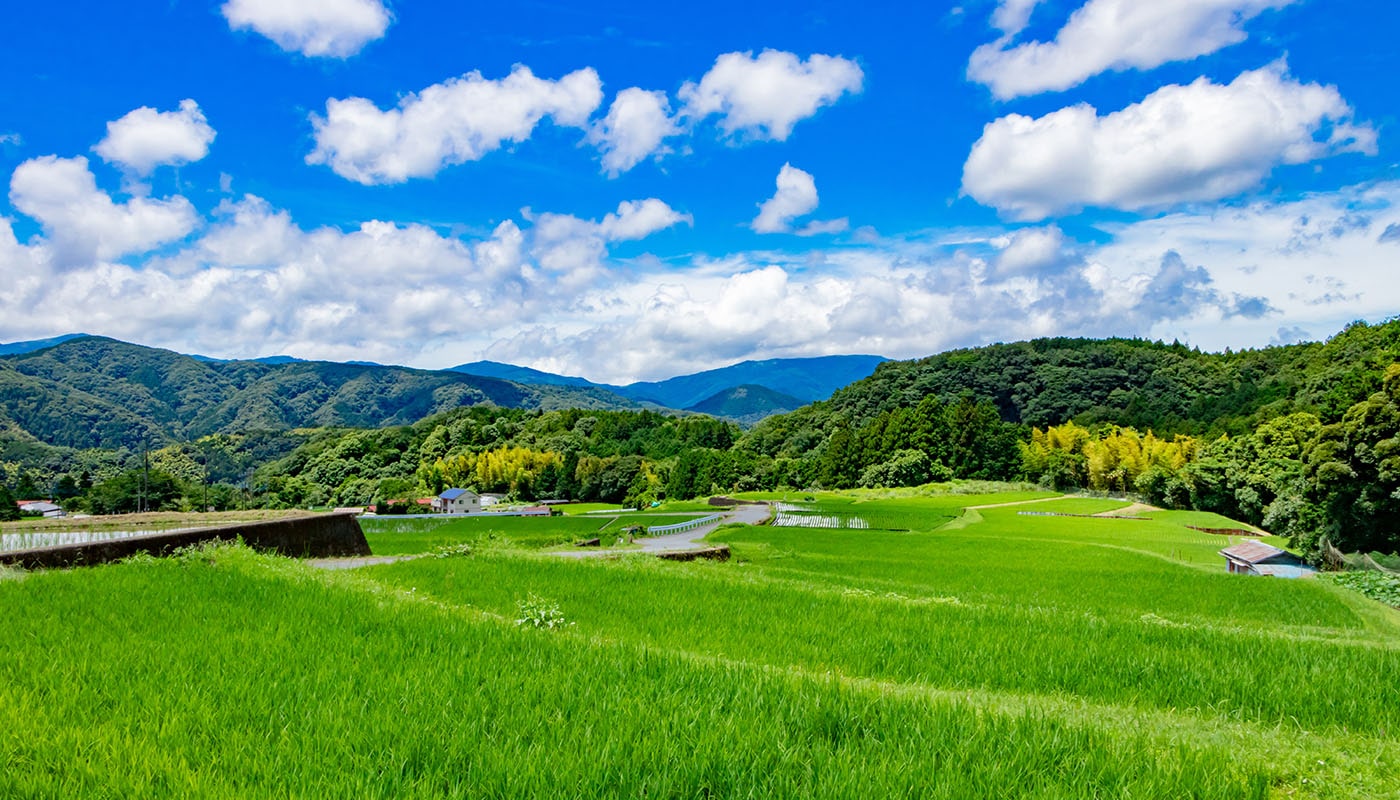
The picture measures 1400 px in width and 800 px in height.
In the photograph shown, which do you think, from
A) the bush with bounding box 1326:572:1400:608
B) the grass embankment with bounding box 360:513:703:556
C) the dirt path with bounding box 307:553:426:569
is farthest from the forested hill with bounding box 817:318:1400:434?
the dirt path with bounding box 307:553:426:569

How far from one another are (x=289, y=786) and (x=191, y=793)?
1.18 feet

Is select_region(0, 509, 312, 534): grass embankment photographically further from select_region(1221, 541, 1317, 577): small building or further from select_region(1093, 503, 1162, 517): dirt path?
select_region(1093, 503, 1162, 517): dirt path

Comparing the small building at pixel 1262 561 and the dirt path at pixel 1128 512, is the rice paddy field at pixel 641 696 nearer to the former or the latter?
the small building at pixel 1262 561

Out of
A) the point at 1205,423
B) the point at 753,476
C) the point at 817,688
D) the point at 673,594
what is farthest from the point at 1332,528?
the point at 753,476

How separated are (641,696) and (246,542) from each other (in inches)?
483

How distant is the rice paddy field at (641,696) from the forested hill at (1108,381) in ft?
253

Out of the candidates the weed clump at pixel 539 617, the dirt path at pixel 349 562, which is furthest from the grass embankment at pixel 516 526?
the weed clump at pixel 539 617

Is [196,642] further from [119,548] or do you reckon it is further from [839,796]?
[119,548]

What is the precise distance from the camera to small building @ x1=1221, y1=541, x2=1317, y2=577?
2809 cm

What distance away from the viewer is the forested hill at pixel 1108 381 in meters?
83.3

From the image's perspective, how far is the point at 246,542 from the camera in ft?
45.9

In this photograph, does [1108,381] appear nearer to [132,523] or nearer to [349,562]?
[349,562]

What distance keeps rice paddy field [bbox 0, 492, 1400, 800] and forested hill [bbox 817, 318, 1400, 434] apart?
77010 millimetres

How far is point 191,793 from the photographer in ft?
10.3
